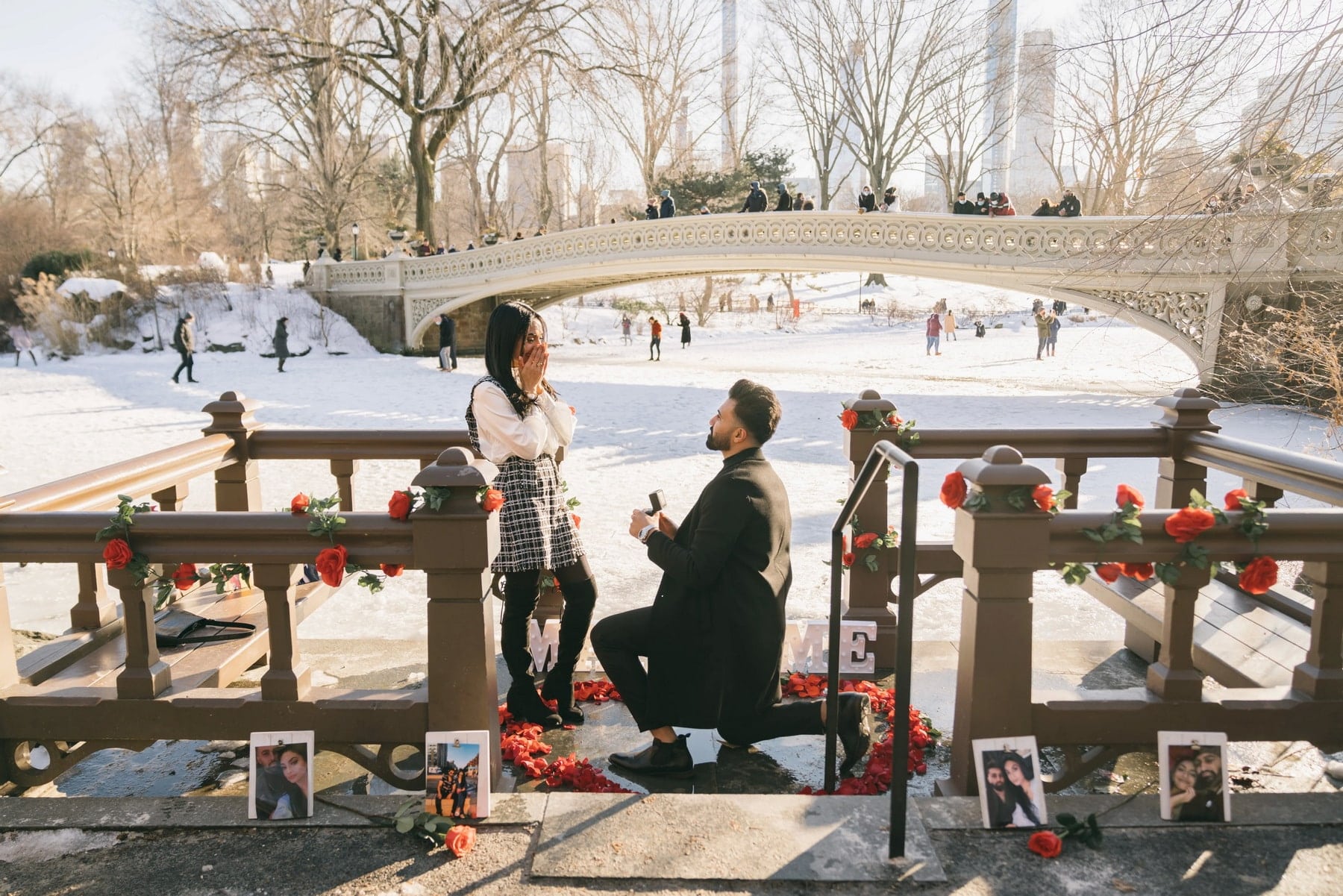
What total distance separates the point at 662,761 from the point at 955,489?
1542mm

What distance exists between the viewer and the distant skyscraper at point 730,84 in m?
45.5

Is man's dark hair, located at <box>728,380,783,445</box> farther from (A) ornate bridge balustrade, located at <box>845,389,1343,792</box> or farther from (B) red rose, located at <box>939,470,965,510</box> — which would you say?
(A) ornate bridge balustrade, located at <box>845,389,1343,792</box>

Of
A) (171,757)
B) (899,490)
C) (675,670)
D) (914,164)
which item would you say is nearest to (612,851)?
(675,670)

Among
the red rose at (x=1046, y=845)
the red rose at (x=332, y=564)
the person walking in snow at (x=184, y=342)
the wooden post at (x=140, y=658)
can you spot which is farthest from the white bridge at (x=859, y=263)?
the wooden post at (x=140, y=658)

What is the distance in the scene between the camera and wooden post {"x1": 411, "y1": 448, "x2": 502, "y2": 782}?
3.01 meters

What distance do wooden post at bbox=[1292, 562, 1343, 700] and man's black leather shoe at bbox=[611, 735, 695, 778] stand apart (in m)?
2.21

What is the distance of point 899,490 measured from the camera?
11.1m

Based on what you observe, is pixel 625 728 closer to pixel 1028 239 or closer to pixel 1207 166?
pixel 1207 166

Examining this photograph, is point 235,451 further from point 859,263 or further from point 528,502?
point 859,263

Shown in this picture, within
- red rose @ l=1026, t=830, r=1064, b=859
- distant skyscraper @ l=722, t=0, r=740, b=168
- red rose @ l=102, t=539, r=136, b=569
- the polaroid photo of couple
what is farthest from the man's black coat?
distant skyscraper @ l=722, t=0, r=740, b=168

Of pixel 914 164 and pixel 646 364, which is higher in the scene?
pixel 914 164

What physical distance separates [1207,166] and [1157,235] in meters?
0.69

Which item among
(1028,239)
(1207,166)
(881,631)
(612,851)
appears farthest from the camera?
(1028,239)

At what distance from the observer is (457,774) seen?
296 cm
